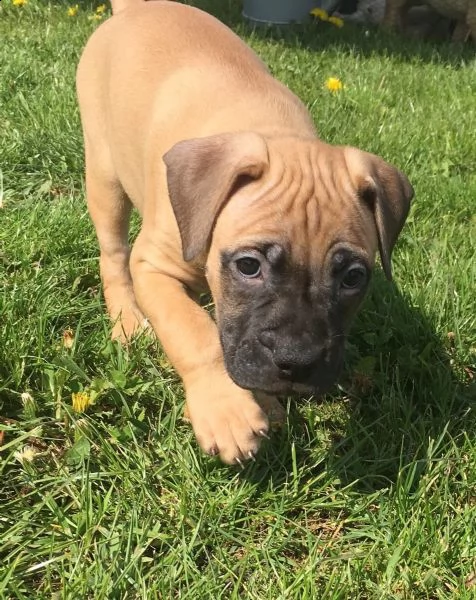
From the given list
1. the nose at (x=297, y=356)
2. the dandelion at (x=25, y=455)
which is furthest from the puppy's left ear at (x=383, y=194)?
the dandelion at (x=25, y=455)

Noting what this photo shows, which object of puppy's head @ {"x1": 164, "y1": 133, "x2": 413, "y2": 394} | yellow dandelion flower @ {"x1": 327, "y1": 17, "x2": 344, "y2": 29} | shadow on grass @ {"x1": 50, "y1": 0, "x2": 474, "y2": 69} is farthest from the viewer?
yellow dandelion flower @ {"x1": 327, "y1": 17, "x2": 344, "y2": 29}

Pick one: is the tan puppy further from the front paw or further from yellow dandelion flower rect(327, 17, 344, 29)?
yellow dandelion flower rect(327, 17, 344, 29)

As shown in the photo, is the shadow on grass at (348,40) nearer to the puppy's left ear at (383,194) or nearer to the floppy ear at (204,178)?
the puppy's left ear at (383,194)

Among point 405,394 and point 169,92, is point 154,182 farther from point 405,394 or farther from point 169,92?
point 405,394

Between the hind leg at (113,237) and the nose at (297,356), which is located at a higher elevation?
the nose at (297,356)

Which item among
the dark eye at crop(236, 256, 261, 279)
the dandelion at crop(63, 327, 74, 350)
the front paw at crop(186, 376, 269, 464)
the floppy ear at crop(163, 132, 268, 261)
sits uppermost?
the floppy ear at crop(163, 132, 268, 261)

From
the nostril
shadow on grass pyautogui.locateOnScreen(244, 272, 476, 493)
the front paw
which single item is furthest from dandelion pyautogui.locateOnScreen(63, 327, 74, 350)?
the nostril

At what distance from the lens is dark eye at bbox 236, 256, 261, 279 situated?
8.75 feet

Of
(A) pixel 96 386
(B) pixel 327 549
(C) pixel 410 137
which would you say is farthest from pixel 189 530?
(C) pixel 410 137

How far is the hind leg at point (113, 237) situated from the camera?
3.80 metres

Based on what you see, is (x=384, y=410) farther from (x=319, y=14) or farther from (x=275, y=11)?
(x=275, y=11)

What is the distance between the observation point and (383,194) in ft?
9.58

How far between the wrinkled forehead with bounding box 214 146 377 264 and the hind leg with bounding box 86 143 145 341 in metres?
1.14

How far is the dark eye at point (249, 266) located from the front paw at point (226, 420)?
0.42 metres
